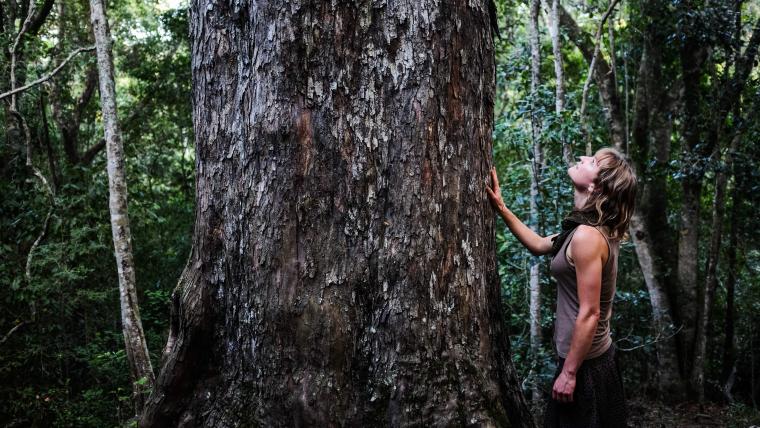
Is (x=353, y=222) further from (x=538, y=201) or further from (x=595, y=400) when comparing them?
(x=538, y=201)

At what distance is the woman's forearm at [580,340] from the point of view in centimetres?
252

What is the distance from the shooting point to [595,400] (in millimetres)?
2654

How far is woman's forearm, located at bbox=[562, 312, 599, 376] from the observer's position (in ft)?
8.28

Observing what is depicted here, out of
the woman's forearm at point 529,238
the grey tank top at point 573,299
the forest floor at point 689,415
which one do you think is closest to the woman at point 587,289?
the grey tank top at point 573,299

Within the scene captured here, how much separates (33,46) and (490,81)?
9032mm

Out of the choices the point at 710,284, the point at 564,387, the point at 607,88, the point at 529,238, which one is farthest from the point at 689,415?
the point at 564,387

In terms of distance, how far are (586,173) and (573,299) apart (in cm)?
59

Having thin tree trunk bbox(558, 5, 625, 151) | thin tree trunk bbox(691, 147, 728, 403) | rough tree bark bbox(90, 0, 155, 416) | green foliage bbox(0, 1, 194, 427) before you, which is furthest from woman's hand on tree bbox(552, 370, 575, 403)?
thin tree trunk bbox(558, 5, 625, 151)

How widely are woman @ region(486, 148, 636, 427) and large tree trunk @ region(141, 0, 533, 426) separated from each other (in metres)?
0.53

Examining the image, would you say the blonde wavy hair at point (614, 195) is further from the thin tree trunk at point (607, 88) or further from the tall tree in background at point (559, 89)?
the thin tree trunk at point (607, 88)

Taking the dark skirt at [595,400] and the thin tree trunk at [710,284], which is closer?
the dark skirt at [595,400]

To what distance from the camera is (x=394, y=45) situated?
218 cm

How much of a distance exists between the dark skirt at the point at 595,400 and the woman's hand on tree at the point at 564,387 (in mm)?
58

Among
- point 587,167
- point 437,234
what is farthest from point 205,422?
point 587,167
